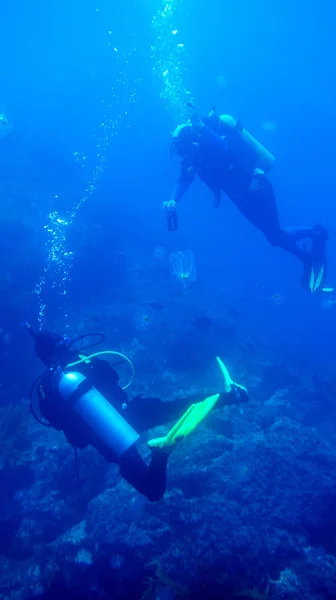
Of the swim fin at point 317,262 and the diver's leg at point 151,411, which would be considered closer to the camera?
the diver's leg at point 151,411

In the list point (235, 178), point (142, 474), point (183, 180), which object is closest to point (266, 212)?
point (235, 178)

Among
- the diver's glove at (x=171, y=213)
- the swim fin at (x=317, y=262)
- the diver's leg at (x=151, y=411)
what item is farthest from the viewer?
the swim fin at (x=317, y=262)

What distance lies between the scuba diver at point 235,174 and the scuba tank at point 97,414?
4.29 metres

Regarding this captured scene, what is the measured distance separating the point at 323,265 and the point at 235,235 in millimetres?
30478

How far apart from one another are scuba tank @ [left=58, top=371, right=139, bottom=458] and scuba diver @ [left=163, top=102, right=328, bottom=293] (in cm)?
429

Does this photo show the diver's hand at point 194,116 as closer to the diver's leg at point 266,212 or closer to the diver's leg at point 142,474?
the diver's leg at point 266,212

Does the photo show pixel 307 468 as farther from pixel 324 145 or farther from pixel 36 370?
pixel 324 145

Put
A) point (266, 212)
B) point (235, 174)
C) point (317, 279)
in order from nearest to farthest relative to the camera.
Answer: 1. point (235, 174)
2. point (266, 212)
3. point (317, 279)

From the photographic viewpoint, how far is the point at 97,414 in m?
3.88

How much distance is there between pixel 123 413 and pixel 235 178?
5890mm

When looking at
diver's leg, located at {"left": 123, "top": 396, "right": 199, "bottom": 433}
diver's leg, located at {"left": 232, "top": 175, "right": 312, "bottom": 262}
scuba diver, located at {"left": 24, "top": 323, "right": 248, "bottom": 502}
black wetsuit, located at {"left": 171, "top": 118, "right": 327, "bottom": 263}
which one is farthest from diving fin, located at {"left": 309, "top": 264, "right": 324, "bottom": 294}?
diver's leg, located at {"left": 123, "top": 396, "right": 199, "bottom": 433}

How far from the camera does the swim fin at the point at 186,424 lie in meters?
3.63

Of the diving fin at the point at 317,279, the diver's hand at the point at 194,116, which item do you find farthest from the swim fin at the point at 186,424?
the diver's hand at the point at 194,116

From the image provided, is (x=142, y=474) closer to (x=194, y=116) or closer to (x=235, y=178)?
(x=235, y=178)
